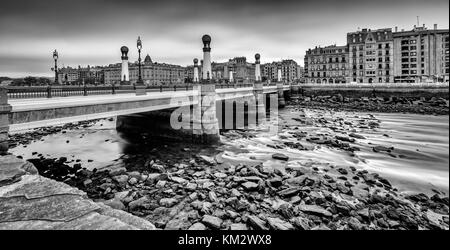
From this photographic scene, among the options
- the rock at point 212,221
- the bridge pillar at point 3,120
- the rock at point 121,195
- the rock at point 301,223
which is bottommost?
the rock at point 301,223

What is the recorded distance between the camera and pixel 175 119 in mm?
18953

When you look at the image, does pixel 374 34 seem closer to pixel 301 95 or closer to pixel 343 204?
pixel 301 95

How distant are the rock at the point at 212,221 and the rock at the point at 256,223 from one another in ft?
2.56

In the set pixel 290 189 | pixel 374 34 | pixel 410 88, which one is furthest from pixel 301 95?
pixel 290 189

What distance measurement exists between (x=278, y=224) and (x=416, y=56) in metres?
99.7

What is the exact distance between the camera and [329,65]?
9038cm

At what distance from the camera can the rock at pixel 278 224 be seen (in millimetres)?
6648

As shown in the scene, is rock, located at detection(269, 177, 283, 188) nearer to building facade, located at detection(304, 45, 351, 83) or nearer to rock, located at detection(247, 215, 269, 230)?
rock, located at detection(247, 215, 269, 230)

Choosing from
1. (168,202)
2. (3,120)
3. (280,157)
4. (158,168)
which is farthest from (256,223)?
(3,120)

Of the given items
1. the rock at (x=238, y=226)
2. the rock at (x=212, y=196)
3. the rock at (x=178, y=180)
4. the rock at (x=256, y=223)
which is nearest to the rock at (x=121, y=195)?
the rock at (x=178, y=180)

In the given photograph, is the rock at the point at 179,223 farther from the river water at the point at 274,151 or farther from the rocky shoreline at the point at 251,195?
the river water at the point at 274,151

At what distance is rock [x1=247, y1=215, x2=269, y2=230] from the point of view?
21.9 feet

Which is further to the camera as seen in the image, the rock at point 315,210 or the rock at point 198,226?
the rock at point 315,210

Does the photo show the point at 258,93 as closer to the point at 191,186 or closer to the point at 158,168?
the point at 158,168
